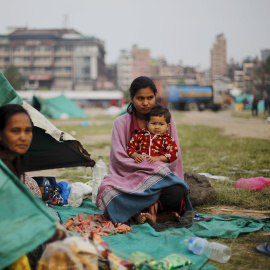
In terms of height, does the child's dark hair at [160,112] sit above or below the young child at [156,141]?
above

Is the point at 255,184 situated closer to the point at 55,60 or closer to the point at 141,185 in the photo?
the point at 141,185

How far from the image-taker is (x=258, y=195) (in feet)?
16.4

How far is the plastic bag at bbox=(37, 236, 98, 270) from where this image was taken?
2.28 m

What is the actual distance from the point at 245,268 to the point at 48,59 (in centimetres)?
10230

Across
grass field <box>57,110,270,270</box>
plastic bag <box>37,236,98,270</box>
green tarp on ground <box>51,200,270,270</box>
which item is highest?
plastic bag <box>37,236,98,270</box>

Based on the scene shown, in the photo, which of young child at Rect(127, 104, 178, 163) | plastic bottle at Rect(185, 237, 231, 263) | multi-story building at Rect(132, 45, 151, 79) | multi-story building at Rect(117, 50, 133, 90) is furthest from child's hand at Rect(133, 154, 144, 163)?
multi-story building at Rect(117, 50, 133, 90)

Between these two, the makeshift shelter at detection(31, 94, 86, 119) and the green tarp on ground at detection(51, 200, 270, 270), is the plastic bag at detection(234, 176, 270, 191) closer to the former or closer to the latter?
the green tarp on ground at detection(51, 200, 270, 270)

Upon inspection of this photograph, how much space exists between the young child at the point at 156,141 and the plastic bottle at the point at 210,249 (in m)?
1.01

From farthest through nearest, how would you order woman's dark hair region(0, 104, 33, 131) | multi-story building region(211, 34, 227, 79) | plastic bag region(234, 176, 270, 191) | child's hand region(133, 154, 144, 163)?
1. multi-story building region(211, 34, 227, 79)
2. plastic bag region(234, 176, 270, 191)
3. child's hand region(133, 154, 144, 163)
4. woman's dark hair region(0, 104, 33, 131)

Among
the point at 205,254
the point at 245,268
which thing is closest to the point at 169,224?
the point at 205,254

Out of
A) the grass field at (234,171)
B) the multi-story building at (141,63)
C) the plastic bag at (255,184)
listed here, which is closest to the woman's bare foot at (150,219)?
the grass field at (234,171)

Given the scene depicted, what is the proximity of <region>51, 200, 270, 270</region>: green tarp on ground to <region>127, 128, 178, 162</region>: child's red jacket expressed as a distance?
69cm

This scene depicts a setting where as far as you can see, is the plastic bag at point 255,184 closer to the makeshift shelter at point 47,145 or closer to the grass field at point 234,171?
the grass field at point 234,171

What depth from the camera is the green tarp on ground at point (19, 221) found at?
2.26 m
